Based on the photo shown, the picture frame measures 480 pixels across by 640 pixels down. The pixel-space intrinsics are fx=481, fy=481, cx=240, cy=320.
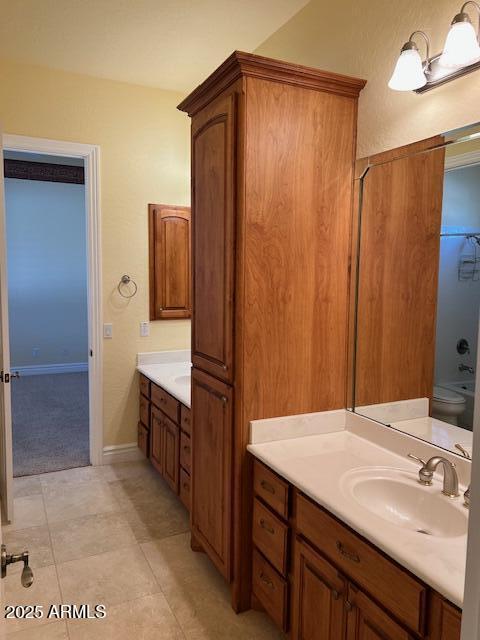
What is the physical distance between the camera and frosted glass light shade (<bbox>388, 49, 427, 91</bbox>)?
1.69 metres

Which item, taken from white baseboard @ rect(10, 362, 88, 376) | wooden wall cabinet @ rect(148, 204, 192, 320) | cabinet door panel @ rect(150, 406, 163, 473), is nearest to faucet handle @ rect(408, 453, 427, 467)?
cabinet door panel @ rect(150, 406, 163, 473)

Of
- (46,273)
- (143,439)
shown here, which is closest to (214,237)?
(143,439)

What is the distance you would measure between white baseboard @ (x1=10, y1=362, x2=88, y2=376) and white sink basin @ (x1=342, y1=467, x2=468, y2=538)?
245 inches

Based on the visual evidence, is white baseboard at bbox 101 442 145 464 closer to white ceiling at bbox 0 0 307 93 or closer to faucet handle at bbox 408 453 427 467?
faucet handle at bbox 408 453 427 467

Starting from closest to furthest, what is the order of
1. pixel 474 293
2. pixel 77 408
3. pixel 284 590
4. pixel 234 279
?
pixel 474 293
pixel 284 590
pixel 234 279
pixel 77 408

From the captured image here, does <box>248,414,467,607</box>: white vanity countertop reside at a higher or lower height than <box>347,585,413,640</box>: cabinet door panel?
higher

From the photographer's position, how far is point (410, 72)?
1.71 meters

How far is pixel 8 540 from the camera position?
271 cm

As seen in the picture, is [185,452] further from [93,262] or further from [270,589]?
[93,262]

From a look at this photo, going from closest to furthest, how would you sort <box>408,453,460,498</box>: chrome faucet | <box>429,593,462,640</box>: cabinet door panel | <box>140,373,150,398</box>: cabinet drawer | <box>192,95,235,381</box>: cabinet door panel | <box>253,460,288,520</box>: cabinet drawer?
<box>429,593,462,640</box>: cabinet door panel
<box>408,453,460,498</box>: chrome faucet
<box>253,460,288,520</box>: cabinet drawer
<box>192,95,235,381</box>: cabinet door panel
<box>140,373,150,398</box>: cabinet drawer

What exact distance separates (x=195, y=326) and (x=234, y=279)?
1.71ft

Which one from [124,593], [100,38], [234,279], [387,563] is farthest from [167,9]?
[124,593]

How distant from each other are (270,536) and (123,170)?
9.19 ft

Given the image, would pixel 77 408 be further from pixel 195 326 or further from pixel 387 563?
pixel 387 563
